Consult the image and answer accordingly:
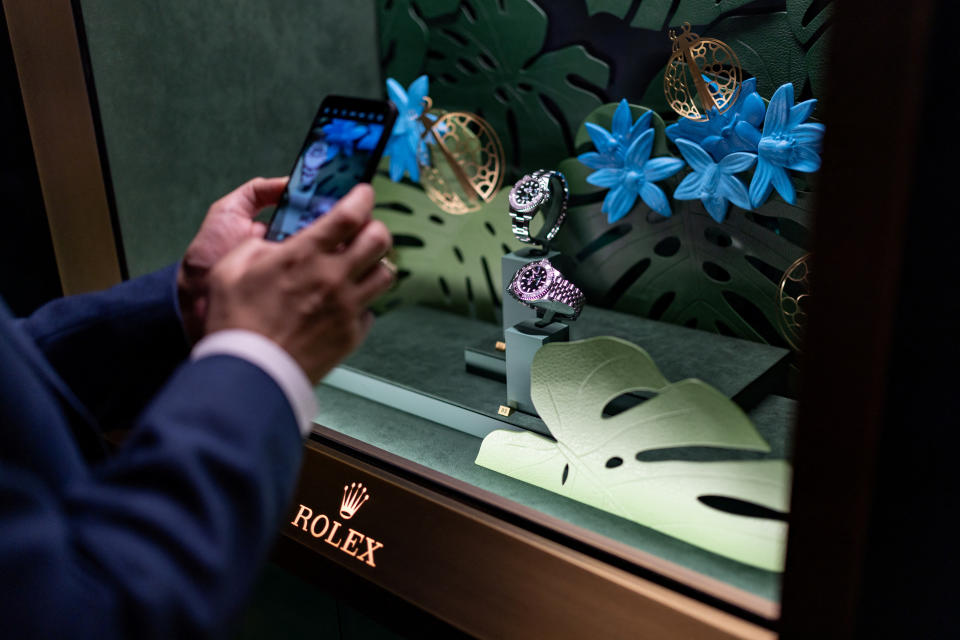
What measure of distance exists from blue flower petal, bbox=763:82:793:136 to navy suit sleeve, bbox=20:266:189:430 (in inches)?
27.9

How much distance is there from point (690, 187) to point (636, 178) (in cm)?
8

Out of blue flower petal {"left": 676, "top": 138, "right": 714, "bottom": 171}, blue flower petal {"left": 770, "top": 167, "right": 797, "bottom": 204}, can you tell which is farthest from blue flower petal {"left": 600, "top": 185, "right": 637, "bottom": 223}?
blue flower petal {"left": 770, "top": 167, "right": 797, "bottom": 204}

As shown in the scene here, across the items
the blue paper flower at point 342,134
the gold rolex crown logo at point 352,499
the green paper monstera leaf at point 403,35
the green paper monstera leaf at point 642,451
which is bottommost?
the gold rolex crown logo at point 352,499

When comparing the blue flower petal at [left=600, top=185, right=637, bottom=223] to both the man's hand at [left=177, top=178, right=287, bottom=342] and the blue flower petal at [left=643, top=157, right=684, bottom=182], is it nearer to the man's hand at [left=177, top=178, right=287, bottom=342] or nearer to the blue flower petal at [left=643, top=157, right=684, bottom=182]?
the blue flower petal at [left=643, top=157, right=684, bottom=182]

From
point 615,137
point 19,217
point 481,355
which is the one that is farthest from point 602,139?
point 19,217

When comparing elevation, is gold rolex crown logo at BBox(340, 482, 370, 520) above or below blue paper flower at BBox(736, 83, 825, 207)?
below

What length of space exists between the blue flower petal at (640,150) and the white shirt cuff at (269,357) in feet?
2.42

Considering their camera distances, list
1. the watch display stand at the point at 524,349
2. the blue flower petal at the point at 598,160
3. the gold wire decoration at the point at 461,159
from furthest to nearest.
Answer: the gold wire decoration at the point at 461,159, the blue flower petal at the point at 598,160, the watch display stand at the point at 524,349

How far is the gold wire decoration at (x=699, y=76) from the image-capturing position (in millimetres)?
963

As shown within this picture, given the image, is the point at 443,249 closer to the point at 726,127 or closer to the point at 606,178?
the point at 606,178

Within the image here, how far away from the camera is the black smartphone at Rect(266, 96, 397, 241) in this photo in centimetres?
67

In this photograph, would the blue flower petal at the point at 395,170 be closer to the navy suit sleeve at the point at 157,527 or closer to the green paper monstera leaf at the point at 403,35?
the green paper monstera leaf at the point at 403,35

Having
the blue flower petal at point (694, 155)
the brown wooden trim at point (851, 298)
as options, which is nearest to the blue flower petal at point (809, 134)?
the blue flower petal at point (694, 155)

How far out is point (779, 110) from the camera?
0.93 m
